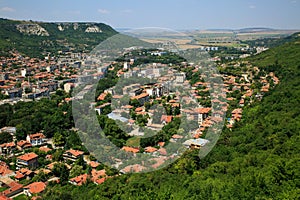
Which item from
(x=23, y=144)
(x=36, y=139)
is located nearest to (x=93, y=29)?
(x=36, y=139)

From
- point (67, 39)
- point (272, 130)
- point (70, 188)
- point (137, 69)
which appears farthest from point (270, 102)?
point (67, 39)

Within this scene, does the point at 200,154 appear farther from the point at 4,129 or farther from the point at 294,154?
the point at 4,129

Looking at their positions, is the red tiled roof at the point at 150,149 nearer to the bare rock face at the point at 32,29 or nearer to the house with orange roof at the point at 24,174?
the house with orange roof at the point at 24,174

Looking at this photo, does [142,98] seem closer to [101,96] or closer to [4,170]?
[101,96]

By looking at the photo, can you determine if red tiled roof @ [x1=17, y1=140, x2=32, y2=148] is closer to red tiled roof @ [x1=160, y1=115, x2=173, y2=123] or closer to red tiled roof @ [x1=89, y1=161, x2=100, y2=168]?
red tiled roof @ [x1=89, y1=161, x2=100, y2=168]

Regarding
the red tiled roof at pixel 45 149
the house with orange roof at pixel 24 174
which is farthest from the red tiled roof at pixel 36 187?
the red tiled roof at pixel 45 149

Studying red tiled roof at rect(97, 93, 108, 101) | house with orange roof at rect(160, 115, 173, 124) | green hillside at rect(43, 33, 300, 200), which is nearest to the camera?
green hillside at rect(43, 33, 300, 200)

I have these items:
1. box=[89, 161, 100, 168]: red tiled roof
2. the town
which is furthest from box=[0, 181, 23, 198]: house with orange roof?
box=[89, 161, 100, 168]: red tiled roof

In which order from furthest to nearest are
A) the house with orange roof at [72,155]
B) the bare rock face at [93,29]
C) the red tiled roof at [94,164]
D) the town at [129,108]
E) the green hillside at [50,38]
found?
1. the bare rock face at [93,29]
2. the green hillside at [50,38]
3. the house with orange roof at [72,155]
4. the red tiled roof at [94,164]
5. the town at [129,108]
